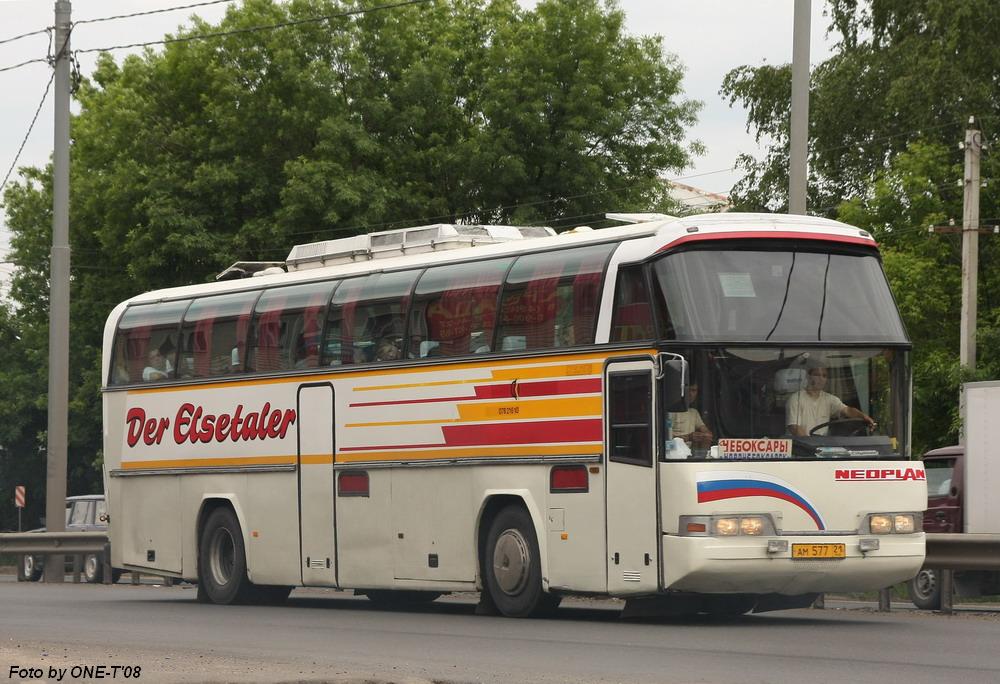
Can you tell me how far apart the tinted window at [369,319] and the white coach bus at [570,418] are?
3 cm

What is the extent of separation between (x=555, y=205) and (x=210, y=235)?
7557mm

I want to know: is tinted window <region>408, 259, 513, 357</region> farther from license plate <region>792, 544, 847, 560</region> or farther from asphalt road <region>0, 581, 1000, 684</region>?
license plate <region>792, 544, 847, 560</region>

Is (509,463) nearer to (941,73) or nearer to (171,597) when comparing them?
(171,597)

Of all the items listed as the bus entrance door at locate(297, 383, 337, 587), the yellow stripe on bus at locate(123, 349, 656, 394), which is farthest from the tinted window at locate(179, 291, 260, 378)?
the bus entrance door at locate(297, 383, 337, 587)

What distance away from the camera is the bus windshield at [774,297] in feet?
50.8

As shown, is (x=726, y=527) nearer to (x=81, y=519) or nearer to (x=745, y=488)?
(x=745, y=488)

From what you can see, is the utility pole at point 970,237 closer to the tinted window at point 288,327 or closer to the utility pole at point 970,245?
the utility pole at point 970,245

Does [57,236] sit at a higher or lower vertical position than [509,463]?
higher

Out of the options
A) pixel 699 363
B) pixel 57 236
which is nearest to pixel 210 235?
pixel 57 236

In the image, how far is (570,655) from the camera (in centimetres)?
1304

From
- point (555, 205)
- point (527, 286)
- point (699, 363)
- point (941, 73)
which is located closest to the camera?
point (699, 363)

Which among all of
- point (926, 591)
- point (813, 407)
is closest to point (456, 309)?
point (813, 407)

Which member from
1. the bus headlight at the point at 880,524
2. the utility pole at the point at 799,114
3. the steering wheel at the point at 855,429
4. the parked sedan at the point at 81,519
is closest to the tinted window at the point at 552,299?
the steering wheel at the point at 855,429

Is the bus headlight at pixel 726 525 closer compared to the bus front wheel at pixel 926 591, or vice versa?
the bus headlight at pixel 726 525
